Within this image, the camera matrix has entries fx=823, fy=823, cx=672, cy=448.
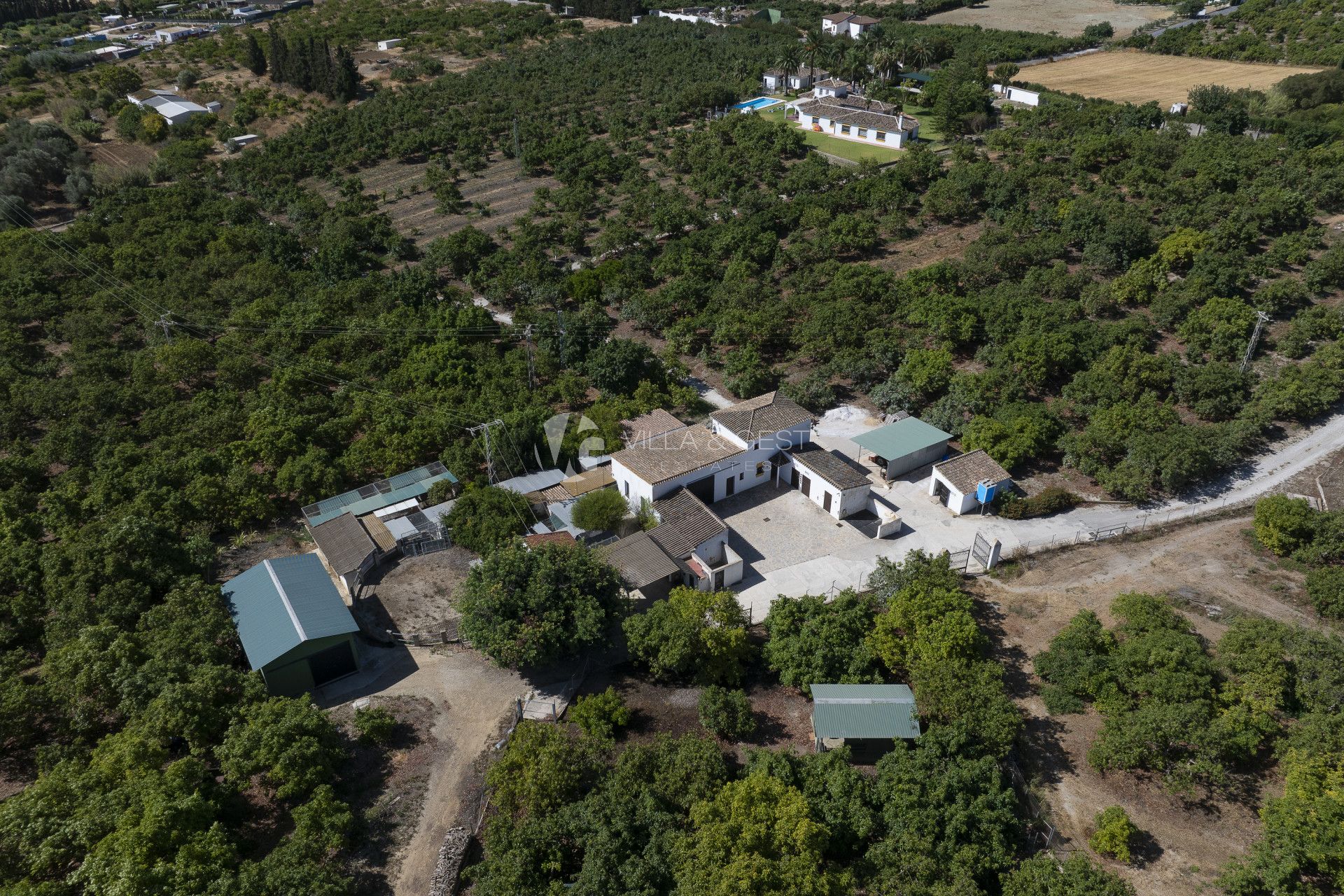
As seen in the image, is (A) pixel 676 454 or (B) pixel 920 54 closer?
(A) pixel 676 454

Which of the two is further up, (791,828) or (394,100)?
(394,100)

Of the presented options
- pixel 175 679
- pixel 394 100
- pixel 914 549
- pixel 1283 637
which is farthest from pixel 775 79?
pixel 175 679

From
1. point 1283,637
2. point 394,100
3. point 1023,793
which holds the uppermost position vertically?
point 394,100

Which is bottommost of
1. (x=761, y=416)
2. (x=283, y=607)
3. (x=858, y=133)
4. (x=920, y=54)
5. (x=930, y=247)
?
(x=283, y=607)

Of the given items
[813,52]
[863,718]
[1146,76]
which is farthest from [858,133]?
[863,718]

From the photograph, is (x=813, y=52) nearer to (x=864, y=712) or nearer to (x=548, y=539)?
(x=548, y=539)

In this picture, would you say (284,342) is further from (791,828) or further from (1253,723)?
(1253,723)

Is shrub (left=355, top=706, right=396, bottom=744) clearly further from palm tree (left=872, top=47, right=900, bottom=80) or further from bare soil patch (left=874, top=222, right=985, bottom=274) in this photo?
palm tree (left=872, top=47, right=900, bottom=80)
